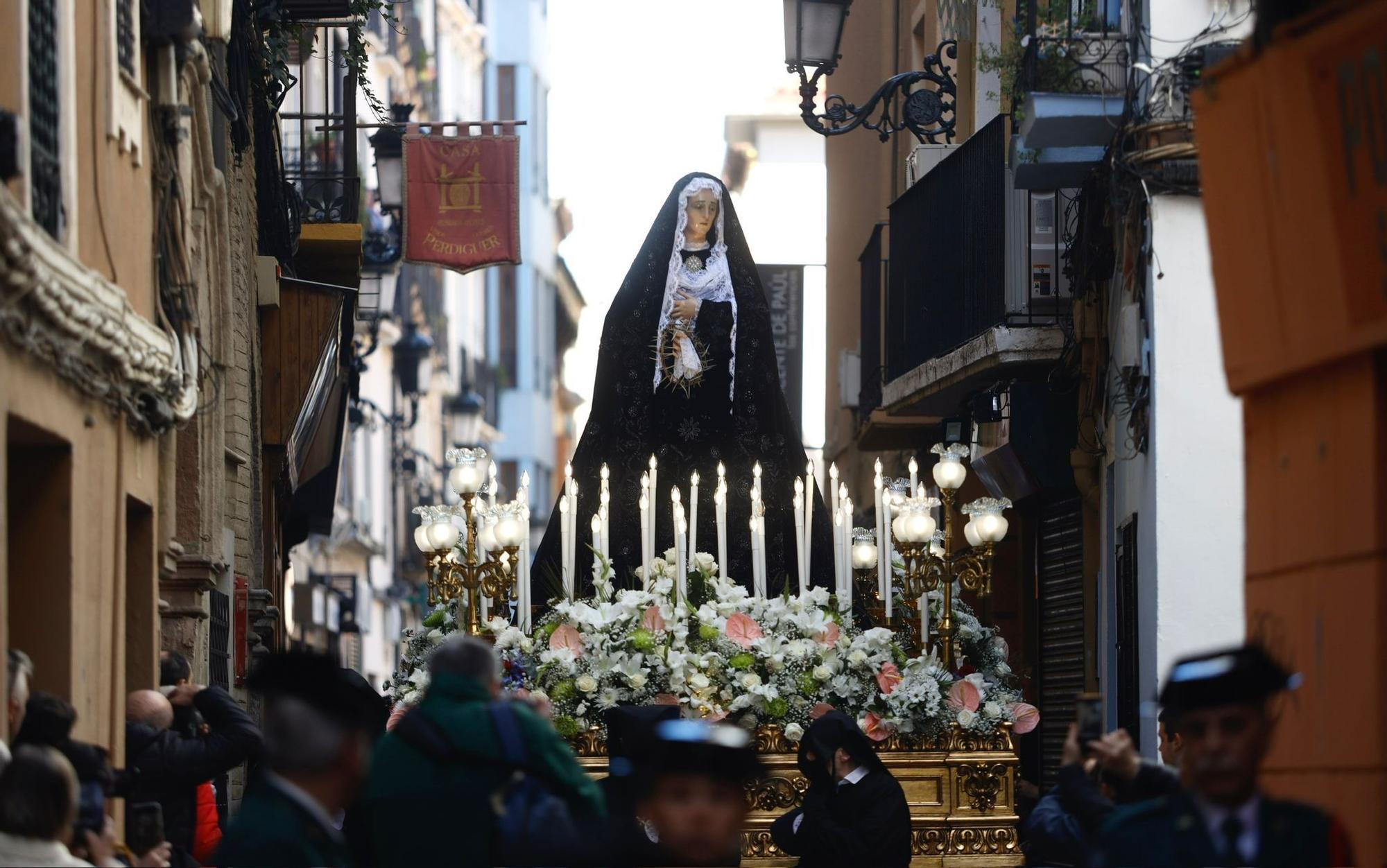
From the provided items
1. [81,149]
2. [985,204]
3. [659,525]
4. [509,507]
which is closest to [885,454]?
[985,204]

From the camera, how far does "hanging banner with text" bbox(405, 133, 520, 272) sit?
840 inches

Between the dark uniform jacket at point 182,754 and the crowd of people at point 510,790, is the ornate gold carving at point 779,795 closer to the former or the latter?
the dark uniform jacket at point 182,754

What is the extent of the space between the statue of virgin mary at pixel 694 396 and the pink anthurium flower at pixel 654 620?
2.45m

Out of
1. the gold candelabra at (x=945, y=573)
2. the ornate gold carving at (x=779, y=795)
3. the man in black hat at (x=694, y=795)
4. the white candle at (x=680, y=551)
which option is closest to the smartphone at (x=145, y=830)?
the man in black hat at (x=694, y=795)

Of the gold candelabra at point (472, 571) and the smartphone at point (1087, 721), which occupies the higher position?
the gold candelabra at point (472, 571)

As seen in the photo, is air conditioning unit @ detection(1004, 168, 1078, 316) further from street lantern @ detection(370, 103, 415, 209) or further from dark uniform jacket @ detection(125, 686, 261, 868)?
dark uniform jacket @ detection(125, 686, 261, 868)

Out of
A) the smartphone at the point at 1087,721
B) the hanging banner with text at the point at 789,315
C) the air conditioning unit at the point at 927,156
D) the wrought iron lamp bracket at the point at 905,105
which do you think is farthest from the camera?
the hanging banner with text at the point at 789,315

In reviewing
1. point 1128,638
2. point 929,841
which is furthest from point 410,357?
point 929,841

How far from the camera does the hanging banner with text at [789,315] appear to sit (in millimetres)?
28750

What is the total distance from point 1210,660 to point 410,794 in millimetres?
2029

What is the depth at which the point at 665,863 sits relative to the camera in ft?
19.9

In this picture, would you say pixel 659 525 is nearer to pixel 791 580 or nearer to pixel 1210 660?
pixel 791 580

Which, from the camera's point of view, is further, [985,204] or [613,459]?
[985,204]

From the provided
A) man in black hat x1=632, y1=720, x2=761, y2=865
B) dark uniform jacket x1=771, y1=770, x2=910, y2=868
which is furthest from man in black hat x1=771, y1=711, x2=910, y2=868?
man in black hat x1=632, y1=720, x2=761, y2=865
